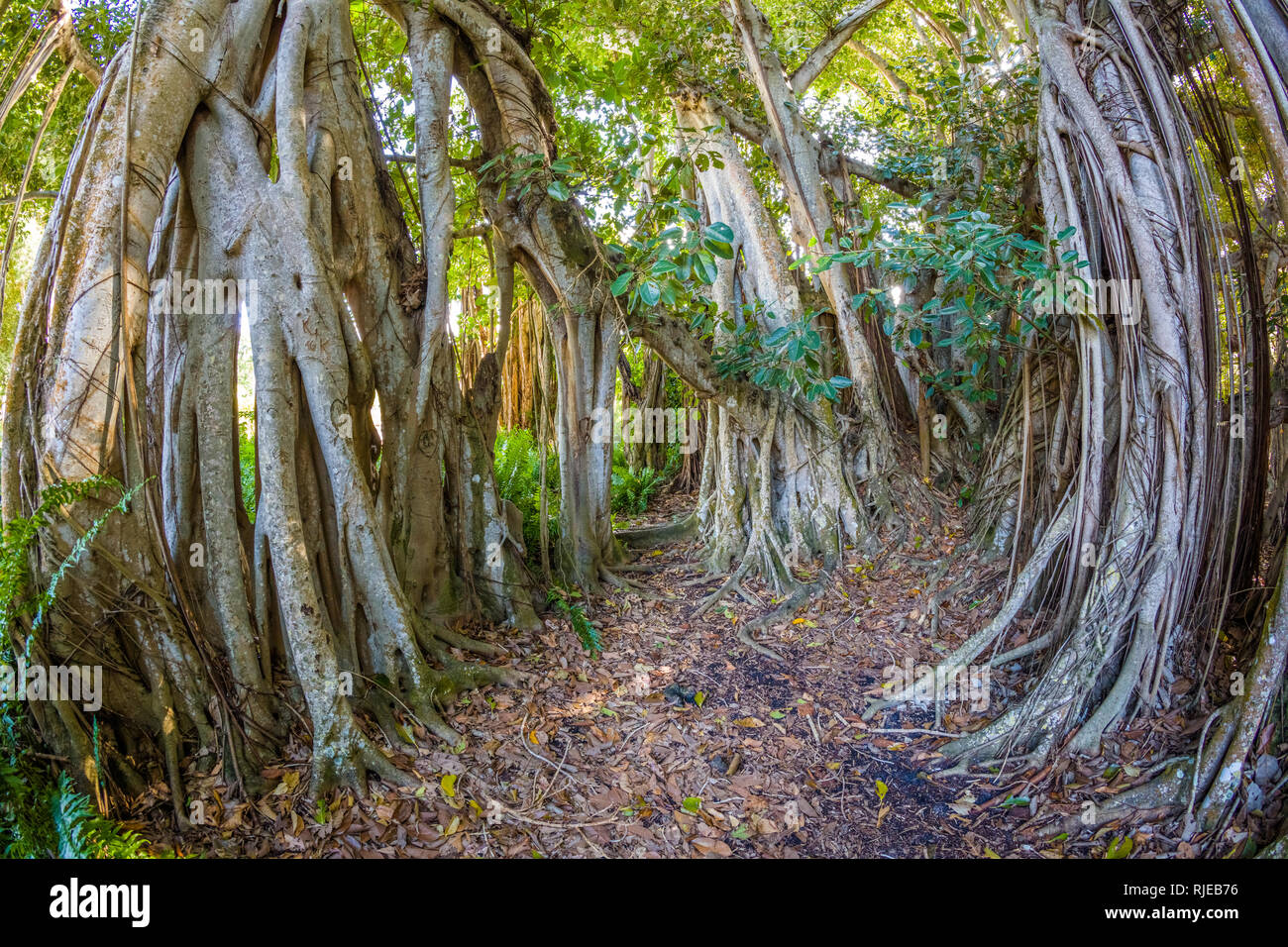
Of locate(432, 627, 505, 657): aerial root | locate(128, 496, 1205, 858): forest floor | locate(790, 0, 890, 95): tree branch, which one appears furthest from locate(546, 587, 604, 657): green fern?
locate(790, 0, 890, 95): tree branch

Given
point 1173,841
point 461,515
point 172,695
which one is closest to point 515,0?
point 461,515

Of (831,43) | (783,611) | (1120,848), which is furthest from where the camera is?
(831,43)

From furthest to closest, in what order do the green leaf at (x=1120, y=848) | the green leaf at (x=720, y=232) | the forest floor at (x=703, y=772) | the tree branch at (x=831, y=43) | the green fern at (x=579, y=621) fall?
the tree branch at (x=831, y=43) < the green fern at (x=579, y=621) < the green leaf at (x=720, y=232) < the forest floor at (x=703, y=772) < the green leaf at (x=1120, y=848)

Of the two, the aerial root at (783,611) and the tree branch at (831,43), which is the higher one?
the tree branch at (831,43)

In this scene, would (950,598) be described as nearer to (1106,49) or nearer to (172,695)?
(1106,49)

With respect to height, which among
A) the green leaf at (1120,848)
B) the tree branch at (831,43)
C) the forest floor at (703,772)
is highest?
the tree branch at (831,43)

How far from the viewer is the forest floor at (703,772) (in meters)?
2.62

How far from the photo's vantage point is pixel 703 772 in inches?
125

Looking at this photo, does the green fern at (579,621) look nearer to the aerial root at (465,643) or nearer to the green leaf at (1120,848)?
the aerial root at (465,643)

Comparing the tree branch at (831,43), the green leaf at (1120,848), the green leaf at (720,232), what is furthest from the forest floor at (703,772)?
the tree branch at (831,43)

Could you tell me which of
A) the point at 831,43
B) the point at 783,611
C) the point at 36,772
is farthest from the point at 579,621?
the point at 831,43

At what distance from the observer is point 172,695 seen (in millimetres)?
2666

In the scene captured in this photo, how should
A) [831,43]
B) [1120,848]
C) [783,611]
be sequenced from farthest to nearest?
[831,43], [783,611], [1120,848]

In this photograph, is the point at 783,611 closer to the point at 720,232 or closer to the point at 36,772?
the point at 720,232
